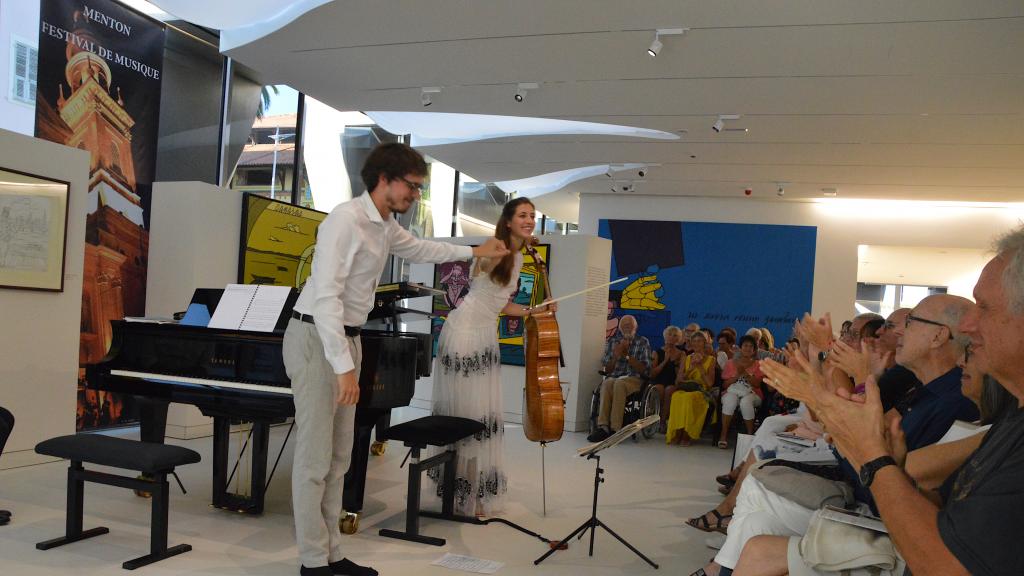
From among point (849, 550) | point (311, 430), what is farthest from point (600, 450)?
point (849, 550)

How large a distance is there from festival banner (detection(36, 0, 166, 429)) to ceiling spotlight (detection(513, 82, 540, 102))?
10.6 ft

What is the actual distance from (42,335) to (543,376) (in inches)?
140

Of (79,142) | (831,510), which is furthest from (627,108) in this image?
(831,510)

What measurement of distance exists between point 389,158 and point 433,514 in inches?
87.1

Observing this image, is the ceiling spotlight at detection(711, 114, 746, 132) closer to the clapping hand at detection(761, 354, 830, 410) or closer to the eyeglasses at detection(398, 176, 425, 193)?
the eyeglasses at detection(398, 176, 425, 193)

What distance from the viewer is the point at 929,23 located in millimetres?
4562

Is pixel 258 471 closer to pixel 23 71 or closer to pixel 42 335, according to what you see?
A: pixel 42 335

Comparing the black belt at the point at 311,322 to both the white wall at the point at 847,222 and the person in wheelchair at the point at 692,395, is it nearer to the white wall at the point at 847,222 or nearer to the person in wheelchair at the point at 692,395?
the person in wheelchair at the point at 692,395

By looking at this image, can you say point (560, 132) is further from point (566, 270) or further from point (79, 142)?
point (79, 142)

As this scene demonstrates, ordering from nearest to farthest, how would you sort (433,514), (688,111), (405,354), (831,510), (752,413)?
(831,510) → (405,354) → (433,514) → (688,111) → (752,413)

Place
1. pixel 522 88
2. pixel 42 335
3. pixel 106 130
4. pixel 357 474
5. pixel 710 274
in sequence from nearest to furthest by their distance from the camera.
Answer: pixel 357 474
pixel 42 335
pixel 106 130
pixel 522 88
pixel 710 274

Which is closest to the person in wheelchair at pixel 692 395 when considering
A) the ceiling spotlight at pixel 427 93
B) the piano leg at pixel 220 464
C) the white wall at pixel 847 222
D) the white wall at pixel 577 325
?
the white wall at pixel 577 325

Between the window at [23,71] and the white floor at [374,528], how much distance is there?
2701 millimetres

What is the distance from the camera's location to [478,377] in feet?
14.6
